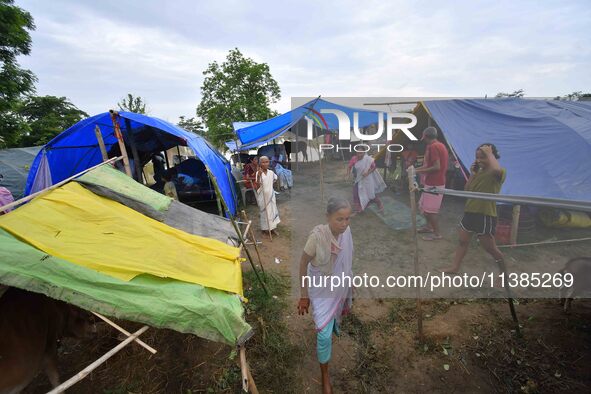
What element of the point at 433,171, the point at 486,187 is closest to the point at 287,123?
the point at 433,171

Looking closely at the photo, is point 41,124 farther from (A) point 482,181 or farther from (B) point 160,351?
(A) point 482,181

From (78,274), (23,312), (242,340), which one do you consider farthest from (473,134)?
(23,312)

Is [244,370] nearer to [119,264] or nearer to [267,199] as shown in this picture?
[119,264]

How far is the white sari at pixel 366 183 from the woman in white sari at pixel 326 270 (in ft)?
12.3

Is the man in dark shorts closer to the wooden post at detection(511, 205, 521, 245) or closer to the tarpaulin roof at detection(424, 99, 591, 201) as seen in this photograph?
the tarpaulin roof at detection(424, 99, 591, 201)

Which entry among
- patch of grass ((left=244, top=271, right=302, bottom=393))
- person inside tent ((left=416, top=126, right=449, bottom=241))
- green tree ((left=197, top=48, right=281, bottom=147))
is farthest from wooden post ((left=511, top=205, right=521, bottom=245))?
green tree ((left=197, top=48, right=281, bottom=147))

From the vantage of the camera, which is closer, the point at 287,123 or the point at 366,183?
the point at 366,183

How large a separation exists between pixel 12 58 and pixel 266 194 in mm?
9992

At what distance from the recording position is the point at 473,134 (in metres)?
4.84

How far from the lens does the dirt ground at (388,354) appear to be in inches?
91.4

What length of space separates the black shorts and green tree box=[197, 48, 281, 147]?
67.4ft

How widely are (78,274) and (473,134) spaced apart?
5.99 m

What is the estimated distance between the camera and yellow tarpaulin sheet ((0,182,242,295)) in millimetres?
1682

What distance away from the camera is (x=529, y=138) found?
4.58m
